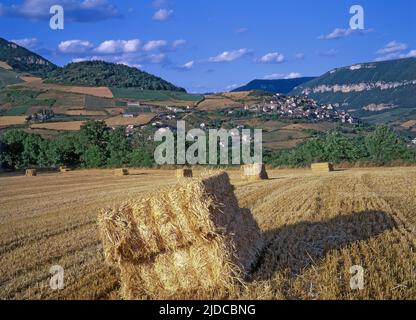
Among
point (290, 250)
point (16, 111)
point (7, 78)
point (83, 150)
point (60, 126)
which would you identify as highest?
point (7, 78)

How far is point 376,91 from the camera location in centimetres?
15400

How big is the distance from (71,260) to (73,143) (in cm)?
5153

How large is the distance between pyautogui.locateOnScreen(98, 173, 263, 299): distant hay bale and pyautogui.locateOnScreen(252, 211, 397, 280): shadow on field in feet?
2.23

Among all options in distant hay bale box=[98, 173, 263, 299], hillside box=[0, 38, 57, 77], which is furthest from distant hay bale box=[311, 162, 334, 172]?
hillside box=[0, 38, 57, 77]

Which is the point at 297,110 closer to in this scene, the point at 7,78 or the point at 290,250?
the point at 7,78

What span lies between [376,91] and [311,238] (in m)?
151

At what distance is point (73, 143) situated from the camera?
60250 mm

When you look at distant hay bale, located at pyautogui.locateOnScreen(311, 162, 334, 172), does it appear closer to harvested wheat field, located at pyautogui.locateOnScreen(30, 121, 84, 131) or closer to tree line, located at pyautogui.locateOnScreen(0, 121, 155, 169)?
tree line, located at pyautogui.locateOnScreen(0, 121, 155, 169)

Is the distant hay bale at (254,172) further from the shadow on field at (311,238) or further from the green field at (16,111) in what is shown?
the green field at (16,111)

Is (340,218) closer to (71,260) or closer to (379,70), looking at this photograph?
(71,260)

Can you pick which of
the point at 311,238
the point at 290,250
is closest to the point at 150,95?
the point at 311,238

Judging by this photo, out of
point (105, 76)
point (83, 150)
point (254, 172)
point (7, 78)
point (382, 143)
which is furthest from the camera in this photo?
point (105, 76)

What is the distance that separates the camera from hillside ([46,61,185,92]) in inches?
4762

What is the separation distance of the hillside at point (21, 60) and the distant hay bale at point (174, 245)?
443 ft
